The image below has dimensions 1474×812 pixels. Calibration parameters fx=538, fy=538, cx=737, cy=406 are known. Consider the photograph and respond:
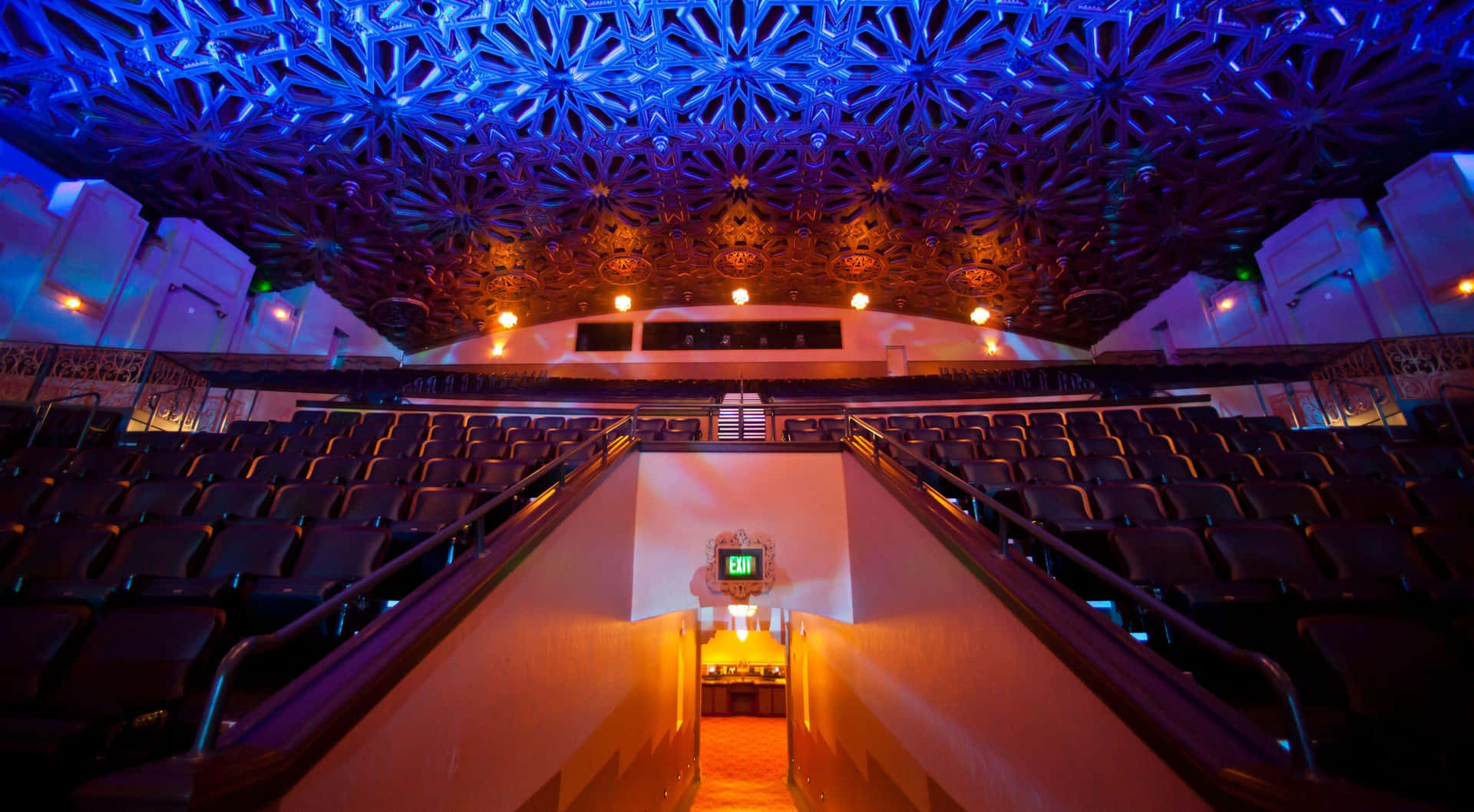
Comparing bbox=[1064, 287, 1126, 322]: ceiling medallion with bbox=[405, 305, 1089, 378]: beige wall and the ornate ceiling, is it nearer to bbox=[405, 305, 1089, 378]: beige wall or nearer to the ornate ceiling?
the ornate ceiling

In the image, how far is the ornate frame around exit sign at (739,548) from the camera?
4543mm

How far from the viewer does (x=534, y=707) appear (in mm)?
2377

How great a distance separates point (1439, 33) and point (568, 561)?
10087 millimetres

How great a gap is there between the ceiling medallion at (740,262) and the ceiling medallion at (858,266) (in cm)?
149

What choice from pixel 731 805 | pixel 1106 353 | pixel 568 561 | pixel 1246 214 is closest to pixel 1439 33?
pixel 1246 214

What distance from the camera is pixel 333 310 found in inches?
440

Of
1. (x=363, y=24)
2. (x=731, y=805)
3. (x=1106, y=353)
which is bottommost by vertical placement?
(x=731, y=805)

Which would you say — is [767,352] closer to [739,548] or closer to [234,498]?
[739,548]

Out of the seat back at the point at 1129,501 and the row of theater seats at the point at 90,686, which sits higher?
the seat back at the point at 1129,501

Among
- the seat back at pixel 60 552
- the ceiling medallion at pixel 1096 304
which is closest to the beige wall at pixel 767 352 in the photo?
the ceiling medallion at pixel 1096 304

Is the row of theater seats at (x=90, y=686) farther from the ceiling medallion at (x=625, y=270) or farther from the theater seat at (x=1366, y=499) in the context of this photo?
the ceiling medallion at (x=625, y=270)

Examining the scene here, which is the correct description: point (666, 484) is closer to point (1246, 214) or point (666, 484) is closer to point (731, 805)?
point (731, 805)

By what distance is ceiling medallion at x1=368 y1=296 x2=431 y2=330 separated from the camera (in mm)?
10633

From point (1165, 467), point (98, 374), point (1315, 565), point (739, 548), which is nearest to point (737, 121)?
point (739, 548)
